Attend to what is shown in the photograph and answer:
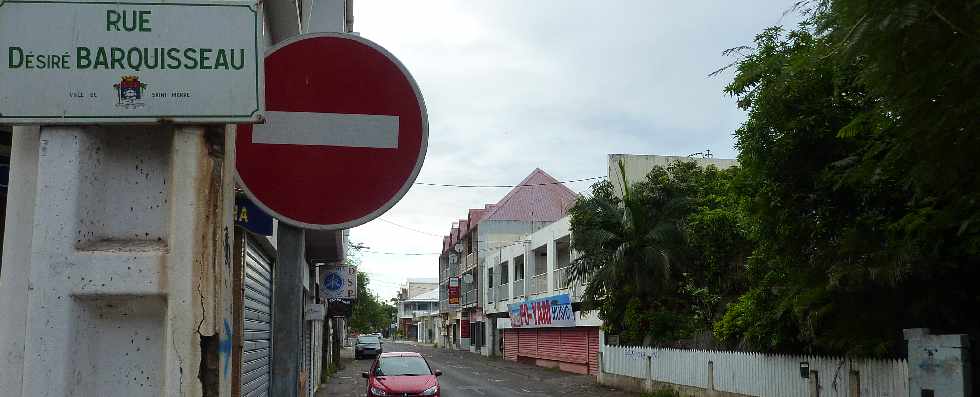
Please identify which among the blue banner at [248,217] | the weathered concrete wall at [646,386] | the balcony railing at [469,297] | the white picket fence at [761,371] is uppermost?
the blue banner at [248,217]

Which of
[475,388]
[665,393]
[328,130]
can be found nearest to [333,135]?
[328,130]

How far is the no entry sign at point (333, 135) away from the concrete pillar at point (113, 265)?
0.95 feet

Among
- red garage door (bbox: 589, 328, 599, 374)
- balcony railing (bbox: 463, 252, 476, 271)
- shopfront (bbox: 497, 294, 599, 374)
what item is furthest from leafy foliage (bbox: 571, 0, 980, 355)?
balcony railing (bbox: 463, 252, 476, 271)

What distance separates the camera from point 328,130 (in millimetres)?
2857

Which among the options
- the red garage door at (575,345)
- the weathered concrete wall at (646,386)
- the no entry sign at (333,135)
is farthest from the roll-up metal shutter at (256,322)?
the red garage door at (575,345)

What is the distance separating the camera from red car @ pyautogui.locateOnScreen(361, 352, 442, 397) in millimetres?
17359

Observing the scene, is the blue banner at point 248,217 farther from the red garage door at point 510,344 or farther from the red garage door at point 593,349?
the red garage door at point 510,344

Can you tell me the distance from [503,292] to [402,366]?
32280 millimetres

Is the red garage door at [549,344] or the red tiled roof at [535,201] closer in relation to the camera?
the red garage door at [549,344]

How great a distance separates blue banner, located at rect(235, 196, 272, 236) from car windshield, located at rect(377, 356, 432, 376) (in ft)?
48.0

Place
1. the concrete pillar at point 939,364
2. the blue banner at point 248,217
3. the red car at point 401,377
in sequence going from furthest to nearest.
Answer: the red car at point 401,377, the concrete pillar at point 939,364, the blue banner at point 248,217

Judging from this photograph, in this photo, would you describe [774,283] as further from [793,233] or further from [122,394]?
[122,394]

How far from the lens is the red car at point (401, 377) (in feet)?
57.0

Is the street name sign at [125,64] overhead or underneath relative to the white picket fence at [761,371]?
overhead
